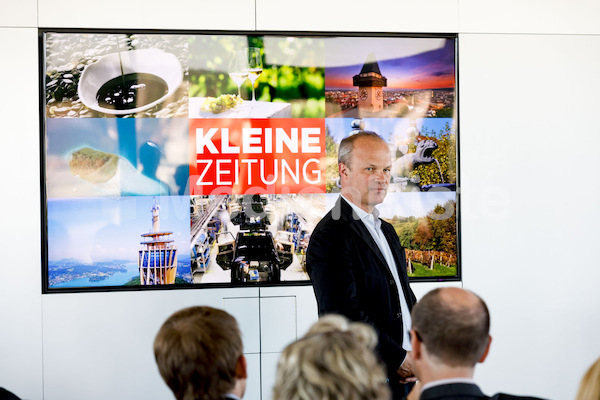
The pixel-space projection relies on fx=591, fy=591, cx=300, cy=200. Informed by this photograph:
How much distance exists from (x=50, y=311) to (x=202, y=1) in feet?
7.51

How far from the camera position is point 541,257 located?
167 inches

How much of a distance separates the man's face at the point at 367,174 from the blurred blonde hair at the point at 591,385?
1672 millimetres

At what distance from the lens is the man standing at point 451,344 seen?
72.9 inches

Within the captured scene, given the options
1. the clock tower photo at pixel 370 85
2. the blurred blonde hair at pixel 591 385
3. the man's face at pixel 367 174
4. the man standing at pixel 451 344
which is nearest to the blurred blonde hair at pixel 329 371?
the blurred blonde hair at pixel 591 385

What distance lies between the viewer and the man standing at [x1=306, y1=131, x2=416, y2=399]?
8.85 ft

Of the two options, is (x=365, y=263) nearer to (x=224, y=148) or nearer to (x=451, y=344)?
(x=451, y=344)

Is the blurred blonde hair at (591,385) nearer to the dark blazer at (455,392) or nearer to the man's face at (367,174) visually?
the dark blazer at (455,392)

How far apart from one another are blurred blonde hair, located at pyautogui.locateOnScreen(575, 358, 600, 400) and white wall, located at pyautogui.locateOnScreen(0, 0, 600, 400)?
2.69 m

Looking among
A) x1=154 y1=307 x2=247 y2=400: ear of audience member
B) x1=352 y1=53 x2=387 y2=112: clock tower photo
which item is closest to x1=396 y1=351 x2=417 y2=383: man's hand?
x1=154 y1=307 x2=247 y2=400: ear of audience member

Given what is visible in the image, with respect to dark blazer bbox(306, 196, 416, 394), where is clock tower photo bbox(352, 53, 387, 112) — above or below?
above

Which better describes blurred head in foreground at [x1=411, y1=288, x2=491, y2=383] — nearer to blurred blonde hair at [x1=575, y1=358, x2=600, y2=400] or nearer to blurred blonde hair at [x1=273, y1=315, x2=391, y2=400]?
blurred blonde hair at [x1=575, y1=358, x2=600, y2=400]

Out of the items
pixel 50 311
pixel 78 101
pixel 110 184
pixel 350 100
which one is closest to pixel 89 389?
pixel 50 311

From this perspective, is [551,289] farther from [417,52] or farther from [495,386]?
[417,52]

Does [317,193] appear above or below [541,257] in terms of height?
above
